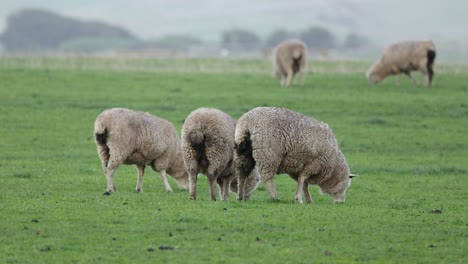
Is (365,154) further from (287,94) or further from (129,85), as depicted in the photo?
(129,85)

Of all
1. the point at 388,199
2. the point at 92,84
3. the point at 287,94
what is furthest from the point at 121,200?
the point at 92,84

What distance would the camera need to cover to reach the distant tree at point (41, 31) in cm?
12144

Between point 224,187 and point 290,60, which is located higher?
point 290,60

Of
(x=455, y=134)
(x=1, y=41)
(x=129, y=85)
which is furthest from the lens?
(x=1, y=41)

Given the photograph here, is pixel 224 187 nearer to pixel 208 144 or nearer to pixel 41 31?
pixel 208 144

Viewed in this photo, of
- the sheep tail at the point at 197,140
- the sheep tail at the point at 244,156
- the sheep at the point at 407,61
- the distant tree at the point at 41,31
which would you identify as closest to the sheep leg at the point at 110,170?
the sheep tail at the point at 197,140

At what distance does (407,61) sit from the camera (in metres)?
38.9

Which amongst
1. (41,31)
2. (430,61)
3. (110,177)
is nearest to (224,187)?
(110,177)

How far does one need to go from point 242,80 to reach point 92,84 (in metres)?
6.35

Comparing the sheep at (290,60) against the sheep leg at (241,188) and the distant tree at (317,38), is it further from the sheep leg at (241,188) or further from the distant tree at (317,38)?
the distant tree at (317,38)

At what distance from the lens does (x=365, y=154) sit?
2533 centimetres

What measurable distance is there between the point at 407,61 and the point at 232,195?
21300 millimetres

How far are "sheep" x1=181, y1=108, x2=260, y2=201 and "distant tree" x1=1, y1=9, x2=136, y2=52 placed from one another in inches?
3926

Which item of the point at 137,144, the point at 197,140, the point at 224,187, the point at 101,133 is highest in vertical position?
the point at 197,140
